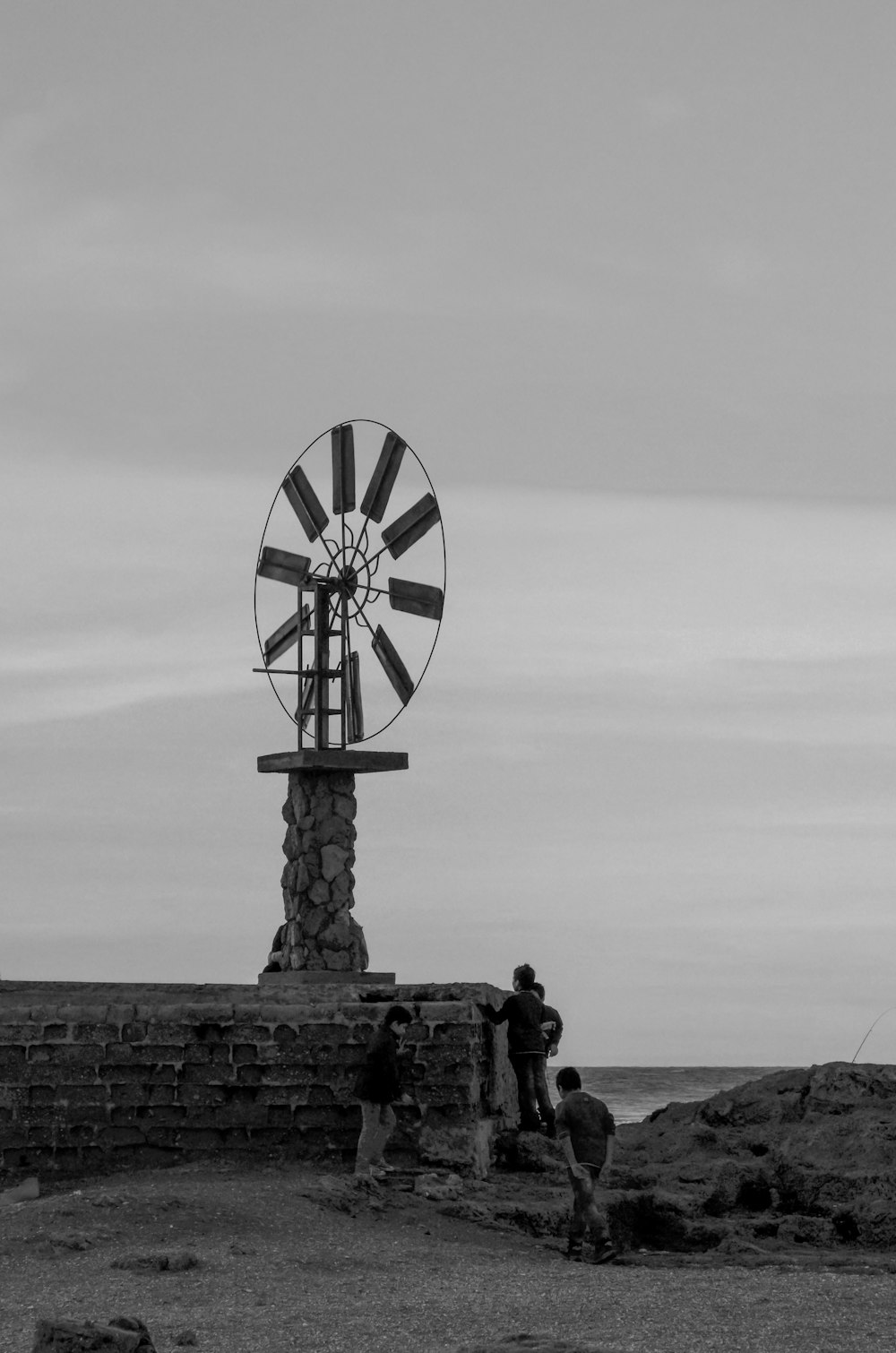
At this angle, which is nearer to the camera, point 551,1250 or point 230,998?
point 551,1250

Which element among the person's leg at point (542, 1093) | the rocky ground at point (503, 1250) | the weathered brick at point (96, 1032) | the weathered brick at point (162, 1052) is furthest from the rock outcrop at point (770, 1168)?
the weathered brick at point (96, 1032)

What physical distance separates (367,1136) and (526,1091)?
2.16 metres

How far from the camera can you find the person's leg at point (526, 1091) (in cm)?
1418

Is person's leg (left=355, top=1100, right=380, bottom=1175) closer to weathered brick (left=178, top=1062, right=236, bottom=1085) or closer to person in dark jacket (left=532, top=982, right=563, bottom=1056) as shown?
weathered brick (left=178, top=1062, right=236, bottom=1085)

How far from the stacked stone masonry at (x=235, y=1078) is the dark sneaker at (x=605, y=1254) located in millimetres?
2134

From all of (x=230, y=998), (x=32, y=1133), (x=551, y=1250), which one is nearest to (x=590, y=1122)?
(x=551, y=1250)

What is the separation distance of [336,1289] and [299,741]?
8.45 meters

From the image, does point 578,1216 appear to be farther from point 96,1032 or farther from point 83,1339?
point 83,1339

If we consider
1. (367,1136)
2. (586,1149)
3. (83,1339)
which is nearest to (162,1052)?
(367,1136)

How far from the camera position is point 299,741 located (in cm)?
1734

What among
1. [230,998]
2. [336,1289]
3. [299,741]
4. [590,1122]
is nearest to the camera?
[336,1289]

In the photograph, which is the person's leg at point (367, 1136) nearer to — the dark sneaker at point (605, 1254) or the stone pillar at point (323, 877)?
the dark sneaker at point (605, 1254)

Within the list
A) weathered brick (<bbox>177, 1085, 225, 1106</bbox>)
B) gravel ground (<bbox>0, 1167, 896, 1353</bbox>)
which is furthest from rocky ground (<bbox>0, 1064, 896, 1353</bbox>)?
weathered brick (<bbox>177, 1085, 225, 1106</bbox>)

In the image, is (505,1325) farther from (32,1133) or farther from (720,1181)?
(32,1133)
